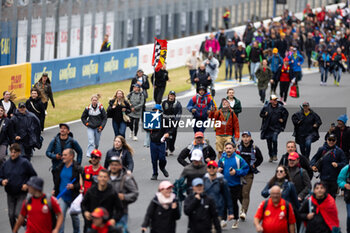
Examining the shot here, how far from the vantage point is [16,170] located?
12.8m

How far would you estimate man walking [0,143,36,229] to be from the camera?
12.8 meters

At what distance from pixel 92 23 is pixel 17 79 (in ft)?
32.2

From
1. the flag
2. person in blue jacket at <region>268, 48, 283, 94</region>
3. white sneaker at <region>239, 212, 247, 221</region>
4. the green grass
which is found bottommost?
white sneaker at <region>239, 212, 247, 221</region>

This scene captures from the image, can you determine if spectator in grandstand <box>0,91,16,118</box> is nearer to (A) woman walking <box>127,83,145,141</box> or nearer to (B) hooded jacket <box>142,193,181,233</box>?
(A) woman walking <box>127,83,145,141</box>

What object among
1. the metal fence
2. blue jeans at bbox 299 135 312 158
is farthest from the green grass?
blue jeans at bbox 299 135 312 158

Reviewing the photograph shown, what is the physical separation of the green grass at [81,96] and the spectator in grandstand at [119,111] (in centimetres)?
470

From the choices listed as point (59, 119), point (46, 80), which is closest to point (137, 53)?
point (59, 119)

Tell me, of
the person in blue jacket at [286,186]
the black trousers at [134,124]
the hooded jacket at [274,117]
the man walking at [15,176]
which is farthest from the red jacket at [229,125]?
the man walking at [15,176]

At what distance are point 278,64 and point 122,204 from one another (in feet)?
57.7

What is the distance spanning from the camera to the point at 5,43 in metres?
30.3

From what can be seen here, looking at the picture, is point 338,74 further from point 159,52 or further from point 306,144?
point 306,144

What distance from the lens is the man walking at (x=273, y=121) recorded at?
19422mm

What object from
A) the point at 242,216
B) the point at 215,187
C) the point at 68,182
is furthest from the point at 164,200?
the point at 242,216

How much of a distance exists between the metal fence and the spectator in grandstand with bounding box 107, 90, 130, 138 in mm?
11475
